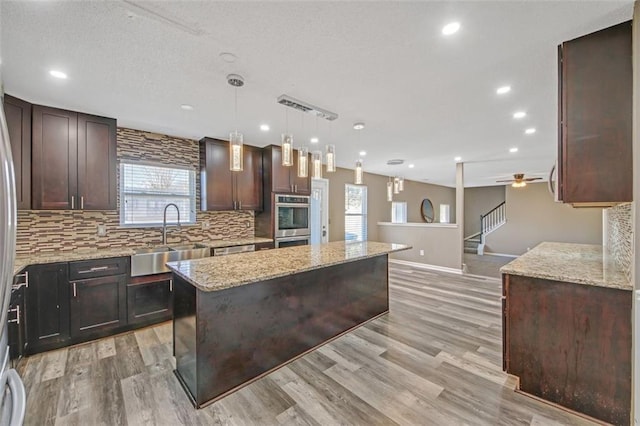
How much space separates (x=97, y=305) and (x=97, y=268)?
1.27 feet

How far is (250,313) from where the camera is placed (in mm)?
2170

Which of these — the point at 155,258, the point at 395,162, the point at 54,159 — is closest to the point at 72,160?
the point at 54,159

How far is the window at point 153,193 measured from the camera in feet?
11.7

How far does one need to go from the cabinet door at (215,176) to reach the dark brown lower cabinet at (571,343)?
364 centimetres

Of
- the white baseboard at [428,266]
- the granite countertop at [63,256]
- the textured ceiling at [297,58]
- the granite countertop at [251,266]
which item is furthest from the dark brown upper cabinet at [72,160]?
the white baseboard at [428,266]

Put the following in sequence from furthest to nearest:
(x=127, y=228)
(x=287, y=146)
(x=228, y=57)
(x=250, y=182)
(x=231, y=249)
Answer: (x=250, y=182)
(x=231, y=249)
(x=127, y=228)
(x=287, y=146)
(x=228, y=57)

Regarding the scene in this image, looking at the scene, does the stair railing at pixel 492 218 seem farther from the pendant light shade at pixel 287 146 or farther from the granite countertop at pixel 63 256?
the granite countertop at pixel 63 256

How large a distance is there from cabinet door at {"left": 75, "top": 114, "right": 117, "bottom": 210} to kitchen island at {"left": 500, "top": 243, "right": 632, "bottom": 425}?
414cm

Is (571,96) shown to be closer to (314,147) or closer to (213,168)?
(314,147)

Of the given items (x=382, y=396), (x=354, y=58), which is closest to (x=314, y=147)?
(x=354, y=58)

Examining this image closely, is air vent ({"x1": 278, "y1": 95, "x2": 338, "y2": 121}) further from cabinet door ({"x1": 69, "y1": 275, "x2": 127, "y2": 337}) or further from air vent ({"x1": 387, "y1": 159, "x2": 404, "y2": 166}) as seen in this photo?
air vent ({"x1": 387, "y1": 159, "x2": 404, "y2": 166})

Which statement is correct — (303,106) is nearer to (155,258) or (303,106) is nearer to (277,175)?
(277,175)

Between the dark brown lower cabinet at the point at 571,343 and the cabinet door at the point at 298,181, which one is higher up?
the cabinet door at the point at 298,181

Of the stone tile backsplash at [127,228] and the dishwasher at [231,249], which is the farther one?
the dishwasher at [231,249]
